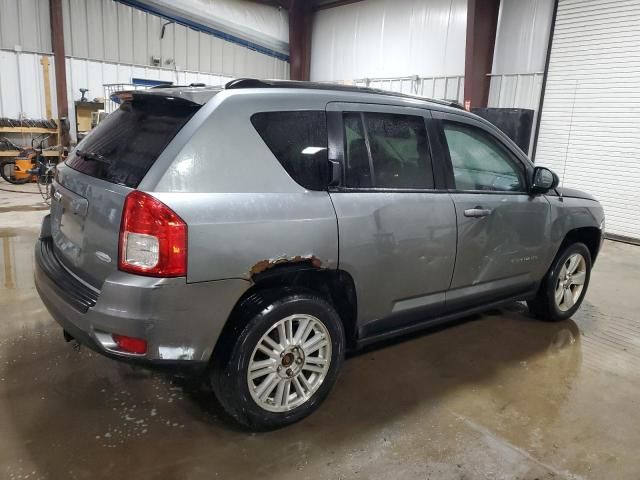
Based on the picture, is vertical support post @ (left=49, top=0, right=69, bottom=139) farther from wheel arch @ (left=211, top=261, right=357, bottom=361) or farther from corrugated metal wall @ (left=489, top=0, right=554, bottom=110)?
wheel arch @ (left=211, top=261, right=357, bottom=361)

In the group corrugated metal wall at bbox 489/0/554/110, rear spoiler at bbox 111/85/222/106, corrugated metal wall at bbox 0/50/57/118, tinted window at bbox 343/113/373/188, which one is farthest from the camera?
corrugated metal wall at bbox 0/50/57/118

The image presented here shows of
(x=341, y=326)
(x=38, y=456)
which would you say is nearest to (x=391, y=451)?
(x=341, y=326)

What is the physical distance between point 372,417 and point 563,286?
213 centimetres

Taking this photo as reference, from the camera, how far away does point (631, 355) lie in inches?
132

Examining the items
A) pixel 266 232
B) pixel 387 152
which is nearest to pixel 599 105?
pixel 387 152

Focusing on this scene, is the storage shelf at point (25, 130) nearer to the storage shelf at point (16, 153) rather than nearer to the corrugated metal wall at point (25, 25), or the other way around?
the storage shelf at point (16, 153)

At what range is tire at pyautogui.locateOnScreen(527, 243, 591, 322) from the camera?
11.8 feet

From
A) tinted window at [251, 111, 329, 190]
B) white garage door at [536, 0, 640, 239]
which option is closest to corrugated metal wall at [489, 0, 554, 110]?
white garage door at [536, 0, 640, 239]

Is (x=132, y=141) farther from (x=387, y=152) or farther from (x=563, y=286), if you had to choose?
(x=563, y=286)

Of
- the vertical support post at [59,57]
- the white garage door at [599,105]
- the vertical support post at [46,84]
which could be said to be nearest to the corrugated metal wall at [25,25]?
the vertical support post at [59,57]

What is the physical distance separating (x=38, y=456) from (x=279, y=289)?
1.24m

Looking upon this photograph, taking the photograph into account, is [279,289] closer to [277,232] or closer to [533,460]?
[277,232]

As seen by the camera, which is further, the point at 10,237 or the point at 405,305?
the point at 10,237

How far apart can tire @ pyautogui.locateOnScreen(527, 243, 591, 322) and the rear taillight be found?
2.83 m
